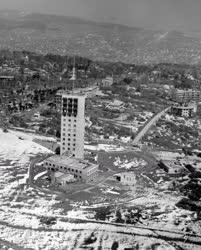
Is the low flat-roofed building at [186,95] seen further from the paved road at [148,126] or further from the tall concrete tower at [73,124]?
the tall concrete tower at [73,124]

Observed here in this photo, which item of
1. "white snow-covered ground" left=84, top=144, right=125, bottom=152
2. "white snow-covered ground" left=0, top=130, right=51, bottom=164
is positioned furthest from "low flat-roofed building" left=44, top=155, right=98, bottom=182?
"white snow-covered ground" left=84, top=144, right=125, bottom=152

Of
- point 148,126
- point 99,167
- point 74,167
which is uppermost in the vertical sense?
point 148,126

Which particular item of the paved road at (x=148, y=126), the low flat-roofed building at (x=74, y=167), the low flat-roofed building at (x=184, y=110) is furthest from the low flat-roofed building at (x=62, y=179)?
the low flat-roofed building at (x=184, y=110)

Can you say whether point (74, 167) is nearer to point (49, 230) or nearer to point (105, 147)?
point (105, 147)

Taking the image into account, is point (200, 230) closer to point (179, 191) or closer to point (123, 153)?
point (179, 191)

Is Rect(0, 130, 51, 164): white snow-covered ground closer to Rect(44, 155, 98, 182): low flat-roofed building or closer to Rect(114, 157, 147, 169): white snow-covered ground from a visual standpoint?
Rect(44, 155, 98, 182): low flat-roofed building

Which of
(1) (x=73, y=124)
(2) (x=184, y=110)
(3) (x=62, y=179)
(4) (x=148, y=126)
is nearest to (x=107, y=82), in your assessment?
(2) (x=184, y=110)
